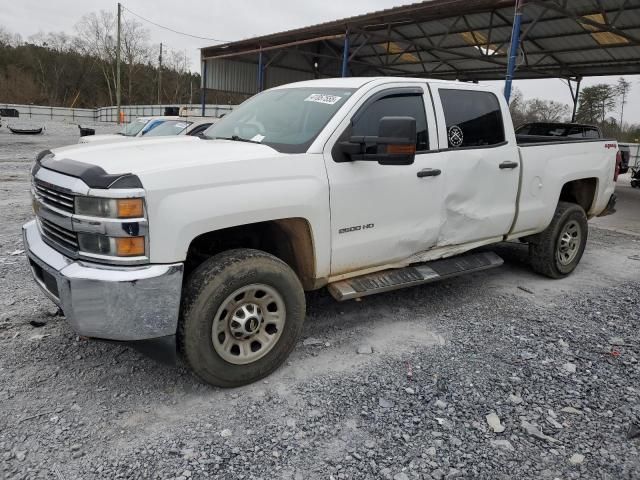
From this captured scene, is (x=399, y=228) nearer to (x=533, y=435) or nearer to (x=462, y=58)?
(x=533, y=435)

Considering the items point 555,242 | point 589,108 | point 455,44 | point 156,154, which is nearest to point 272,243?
point 156,154

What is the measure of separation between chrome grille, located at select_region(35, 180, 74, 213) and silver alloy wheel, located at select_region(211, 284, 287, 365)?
1019mm

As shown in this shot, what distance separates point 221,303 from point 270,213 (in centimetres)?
61

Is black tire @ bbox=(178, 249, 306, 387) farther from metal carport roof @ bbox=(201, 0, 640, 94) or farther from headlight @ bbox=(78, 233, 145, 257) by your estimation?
metal carport roof @ bbox=(201, 0, 640, 94)

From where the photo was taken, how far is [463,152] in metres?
4.20

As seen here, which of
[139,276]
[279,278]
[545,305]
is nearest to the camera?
[139,276]

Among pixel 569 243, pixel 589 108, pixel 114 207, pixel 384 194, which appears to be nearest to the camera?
pixel 114 207

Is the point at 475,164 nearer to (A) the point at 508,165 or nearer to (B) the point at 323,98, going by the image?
(A) the point at 508,165

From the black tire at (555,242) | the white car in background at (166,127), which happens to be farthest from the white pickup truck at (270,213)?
the white car in background at (166,127)

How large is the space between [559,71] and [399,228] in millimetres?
19213

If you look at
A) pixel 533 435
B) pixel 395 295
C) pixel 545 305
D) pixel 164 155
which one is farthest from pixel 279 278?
pixel 545 305

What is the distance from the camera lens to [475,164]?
4266mm

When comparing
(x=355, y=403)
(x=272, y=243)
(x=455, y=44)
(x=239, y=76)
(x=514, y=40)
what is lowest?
(x=355, y=403)

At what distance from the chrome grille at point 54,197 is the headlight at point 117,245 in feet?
0.79
